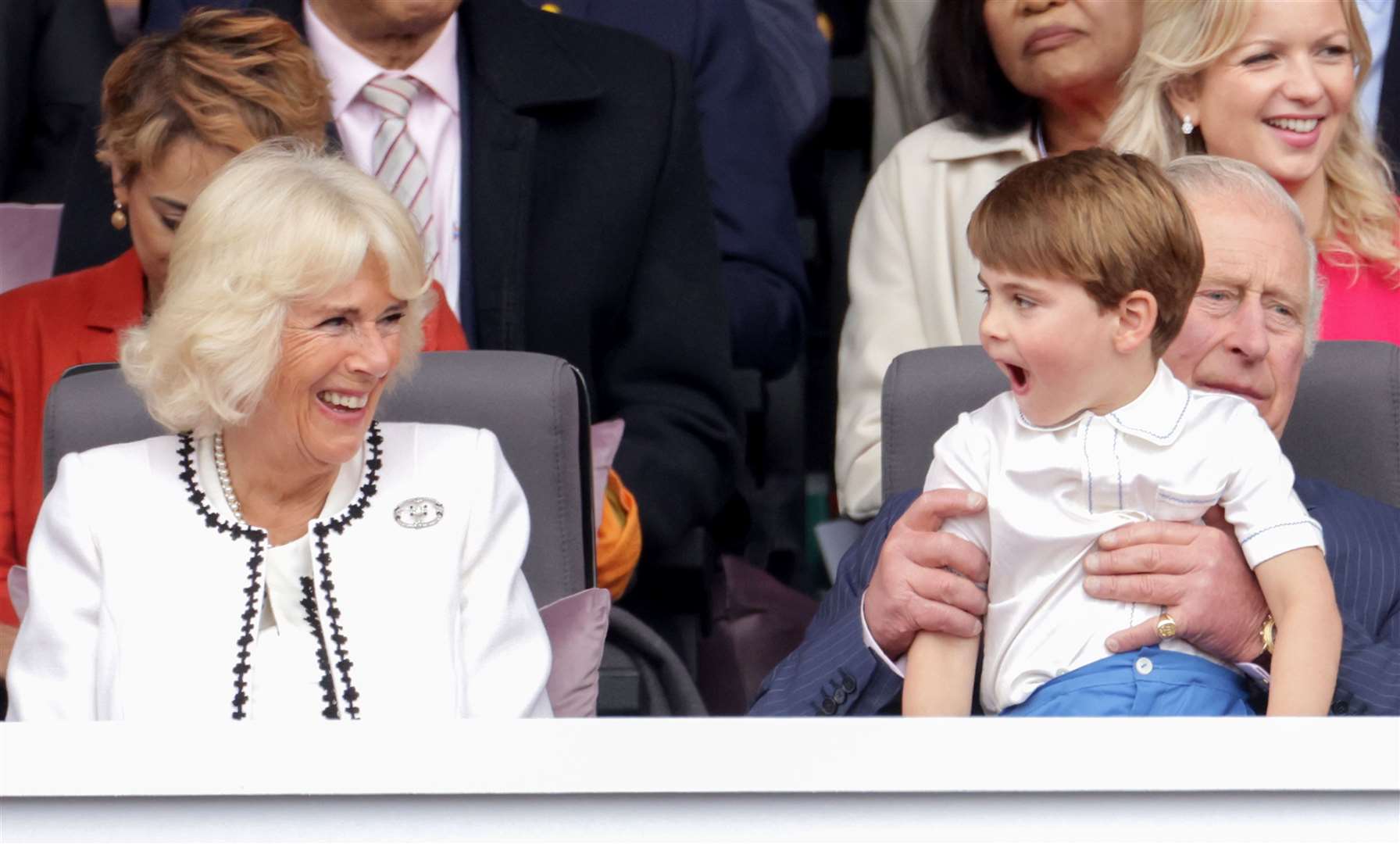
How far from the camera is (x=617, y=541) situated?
85.7 inches

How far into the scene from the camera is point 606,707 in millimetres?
1978

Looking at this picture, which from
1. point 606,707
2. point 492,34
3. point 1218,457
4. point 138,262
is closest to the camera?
point 1218,457

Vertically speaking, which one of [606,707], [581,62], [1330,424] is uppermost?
[581,62]

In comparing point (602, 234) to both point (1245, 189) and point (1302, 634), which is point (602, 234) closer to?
point (1245, 189)

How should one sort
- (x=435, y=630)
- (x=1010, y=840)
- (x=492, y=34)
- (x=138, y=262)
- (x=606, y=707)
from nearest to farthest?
(x=1010, y=840), (x=435, y=630), (x=606, y=707), (x=138, y=262), (x=492, y=34)

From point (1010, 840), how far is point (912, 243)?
1568 mm

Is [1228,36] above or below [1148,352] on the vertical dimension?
above

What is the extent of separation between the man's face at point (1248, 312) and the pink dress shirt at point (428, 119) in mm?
968

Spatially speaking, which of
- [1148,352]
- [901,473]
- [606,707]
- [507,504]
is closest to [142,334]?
[507,504]

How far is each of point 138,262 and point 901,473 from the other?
3.03 feet

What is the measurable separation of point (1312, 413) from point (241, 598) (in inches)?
44.1

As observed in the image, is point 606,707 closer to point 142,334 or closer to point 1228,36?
point 142,334

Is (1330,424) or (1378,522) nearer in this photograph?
(1378,522)

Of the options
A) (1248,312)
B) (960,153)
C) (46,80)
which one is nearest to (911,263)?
(960,153)
